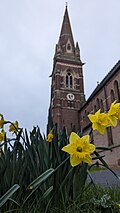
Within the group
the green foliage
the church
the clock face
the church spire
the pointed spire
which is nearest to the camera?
the green foliage

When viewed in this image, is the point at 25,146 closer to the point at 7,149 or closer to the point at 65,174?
the point at 7,149

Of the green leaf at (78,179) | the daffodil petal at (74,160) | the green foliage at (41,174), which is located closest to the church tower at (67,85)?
the green foliage at (41,174)

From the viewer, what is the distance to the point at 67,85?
3106 cm

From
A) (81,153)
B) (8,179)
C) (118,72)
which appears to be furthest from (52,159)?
(118,72)

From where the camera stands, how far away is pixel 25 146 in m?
1.73

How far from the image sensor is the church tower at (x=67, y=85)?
92.6ft

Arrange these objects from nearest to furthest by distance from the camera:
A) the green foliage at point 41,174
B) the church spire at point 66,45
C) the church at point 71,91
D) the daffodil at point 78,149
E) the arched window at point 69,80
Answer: the daffodil at point 78,149 → the green foliage at point 41,174 → the church at point 71,91 → the arched window at point 69,80 → the church spire at point 66,45

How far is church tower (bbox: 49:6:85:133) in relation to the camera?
92.6ft

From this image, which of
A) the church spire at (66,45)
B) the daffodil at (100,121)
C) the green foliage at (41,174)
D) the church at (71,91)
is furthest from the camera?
the church spire at (66,45)

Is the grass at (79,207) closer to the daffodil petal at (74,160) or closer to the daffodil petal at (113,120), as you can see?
the daffodil petal at (74,160)

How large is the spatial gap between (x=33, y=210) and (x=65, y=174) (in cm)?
40

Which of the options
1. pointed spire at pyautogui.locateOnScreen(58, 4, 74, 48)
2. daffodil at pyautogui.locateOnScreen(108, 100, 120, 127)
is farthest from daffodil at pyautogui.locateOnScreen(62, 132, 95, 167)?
pointed spire at pyautogui.locateOnScreen(58, 4, 74, 48)

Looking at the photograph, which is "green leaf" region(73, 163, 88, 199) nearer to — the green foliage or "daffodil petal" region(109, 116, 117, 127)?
the green foliage

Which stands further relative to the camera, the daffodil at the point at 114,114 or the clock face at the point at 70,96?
the clock face at the point at 70,96
